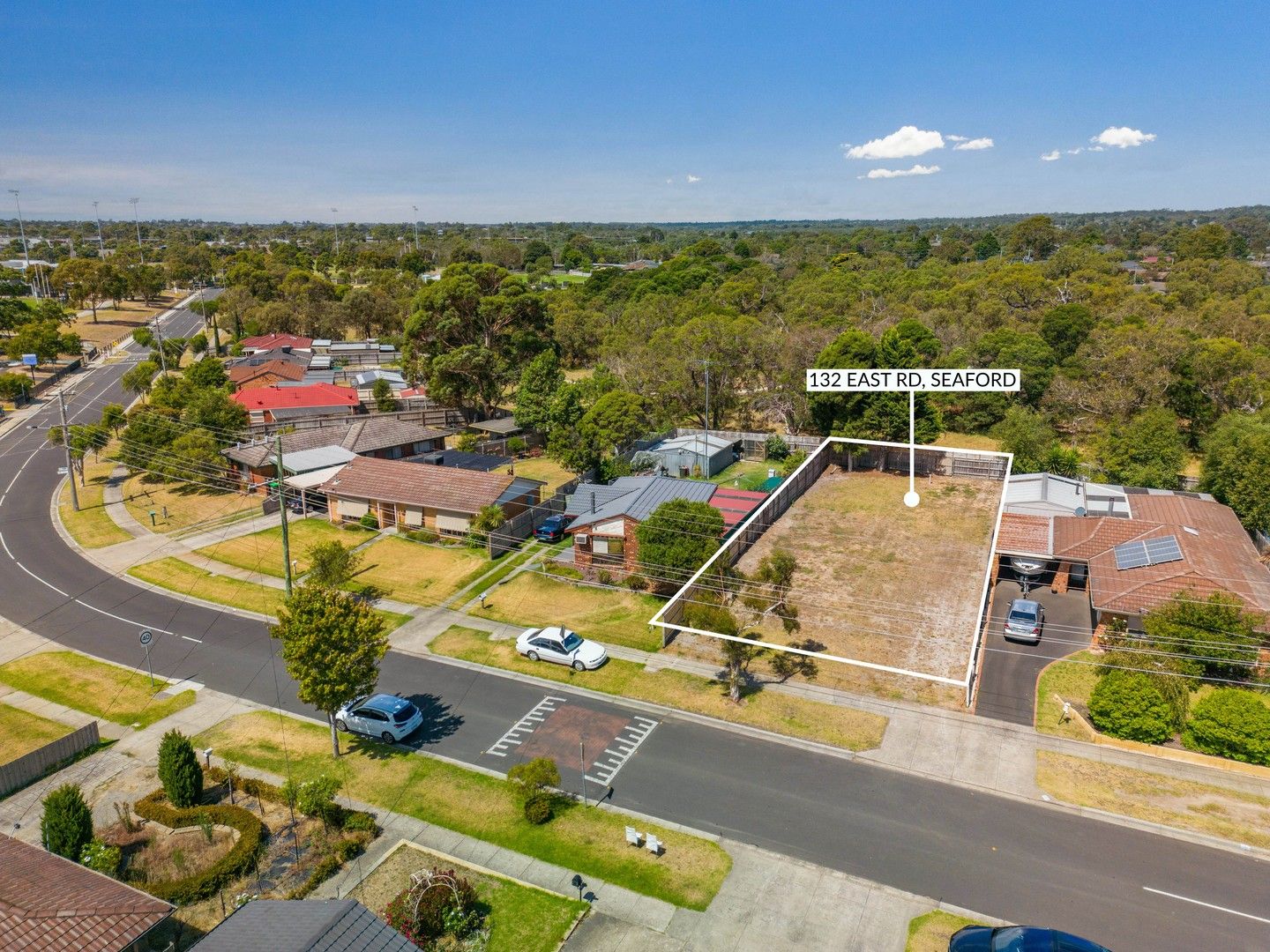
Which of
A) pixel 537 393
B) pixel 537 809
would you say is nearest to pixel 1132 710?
pixel 537 809

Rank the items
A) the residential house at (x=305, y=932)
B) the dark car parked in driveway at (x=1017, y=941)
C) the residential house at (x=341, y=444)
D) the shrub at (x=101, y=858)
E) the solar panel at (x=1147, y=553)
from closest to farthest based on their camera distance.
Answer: the residential house at (x=305, y=932), the dark car parked in driveway at (x=1017, y=941), the shrub at (x=101, y=858), the solar panel at (x=1147, y=553), the residential house at (x=341, y=444)

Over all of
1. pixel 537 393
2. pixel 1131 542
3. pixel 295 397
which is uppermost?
pixel 537 393

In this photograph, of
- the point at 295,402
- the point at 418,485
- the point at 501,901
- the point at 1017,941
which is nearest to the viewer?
the point at 1017,941

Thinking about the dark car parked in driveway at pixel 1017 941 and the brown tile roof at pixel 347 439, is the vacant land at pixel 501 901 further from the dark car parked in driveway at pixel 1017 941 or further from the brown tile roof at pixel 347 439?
the brown tile roof at pixel 347 439

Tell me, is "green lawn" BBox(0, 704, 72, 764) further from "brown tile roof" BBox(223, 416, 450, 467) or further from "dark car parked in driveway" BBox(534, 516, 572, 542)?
"brown tile roof" BBox(223, 416, 450, 467)

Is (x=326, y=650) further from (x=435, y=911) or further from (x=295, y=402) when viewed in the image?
(x=295, y=402)

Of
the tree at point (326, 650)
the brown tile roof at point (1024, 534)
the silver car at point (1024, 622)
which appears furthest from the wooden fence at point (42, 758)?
the brown tile roof at point (1024, 534)

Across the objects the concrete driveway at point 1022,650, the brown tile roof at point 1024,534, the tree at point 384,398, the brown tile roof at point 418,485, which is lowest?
the concrete driveway at point 1022,650
